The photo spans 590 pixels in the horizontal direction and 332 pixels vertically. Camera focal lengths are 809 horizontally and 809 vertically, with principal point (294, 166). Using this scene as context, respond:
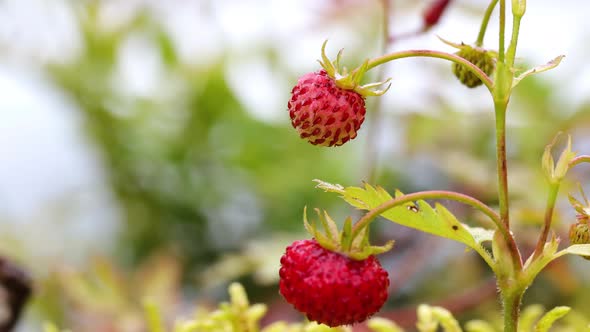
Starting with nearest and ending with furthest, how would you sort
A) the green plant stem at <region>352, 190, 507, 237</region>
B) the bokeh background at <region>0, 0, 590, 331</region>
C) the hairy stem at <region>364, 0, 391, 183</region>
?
the green plant stem at <region>352, 190, 507, 237</region>, the hairy stem at <region>364, 0, 391, 183</region>, the bokeh background at <region>0, 0, 590, 331</region>

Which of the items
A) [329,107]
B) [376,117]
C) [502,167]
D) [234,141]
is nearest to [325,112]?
[329,107]

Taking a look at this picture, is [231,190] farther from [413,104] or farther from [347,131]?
[347,131]

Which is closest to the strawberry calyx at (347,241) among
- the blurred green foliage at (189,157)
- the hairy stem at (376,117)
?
the hairy stem at (376,117)

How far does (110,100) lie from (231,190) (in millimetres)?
253

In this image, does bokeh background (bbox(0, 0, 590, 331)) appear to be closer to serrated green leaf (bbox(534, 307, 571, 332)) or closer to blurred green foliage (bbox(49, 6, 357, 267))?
blurred green foliage (bbox(49, 6, 357, 267))

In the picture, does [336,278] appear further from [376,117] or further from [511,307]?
[376,117]

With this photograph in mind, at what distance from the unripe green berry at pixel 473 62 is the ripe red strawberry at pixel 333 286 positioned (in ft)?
0.54

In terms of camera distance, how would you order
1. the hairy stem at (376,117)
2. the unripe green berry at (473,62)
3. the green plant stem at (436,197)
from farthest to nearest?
the hairy stem at (376,117), the unripe green berry at (473,62), the green plant stem at (436,197)

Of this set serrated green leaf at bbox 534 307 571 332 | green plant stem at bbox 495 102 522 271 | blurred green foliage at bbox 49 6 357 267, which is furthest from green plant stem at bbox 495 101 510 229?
blurred green foliage at bbox 49 6 357 267

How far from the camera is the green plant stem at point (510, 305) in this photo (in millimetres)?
443

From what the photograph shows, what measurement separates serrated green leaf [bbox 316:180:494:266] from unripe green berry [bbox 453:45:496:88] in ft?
0.40

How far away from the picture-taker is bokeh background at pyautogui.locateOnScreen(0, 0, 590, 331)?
123 centimetres

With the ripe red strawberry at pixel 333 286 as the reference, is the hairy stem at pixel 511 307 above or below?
below

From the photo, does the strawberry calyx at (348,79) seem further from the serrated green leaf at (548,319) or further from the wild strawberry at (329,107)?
the serrated green leaf at (548,319)
